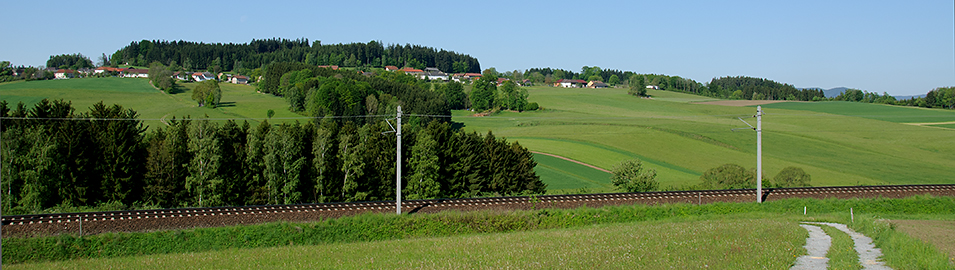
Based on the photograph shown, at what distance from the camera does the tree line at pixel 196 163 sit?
35.1m

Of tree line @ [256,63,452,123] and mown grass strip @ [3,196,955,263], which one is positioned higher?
tree line @ [256,63,452,123]

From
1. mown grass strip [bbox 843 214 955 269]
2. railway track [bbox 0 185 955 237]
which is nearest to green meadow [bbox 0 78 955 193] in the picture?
railway track [bbox 0 185 955 237]

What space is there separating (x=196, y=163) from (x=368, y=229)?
16.0m

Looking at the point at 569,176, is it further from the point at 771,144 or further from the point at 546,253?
the point at 546,253

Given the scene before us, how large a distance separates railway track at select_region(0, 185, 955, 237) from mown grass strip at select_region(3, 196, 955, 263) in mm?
1812

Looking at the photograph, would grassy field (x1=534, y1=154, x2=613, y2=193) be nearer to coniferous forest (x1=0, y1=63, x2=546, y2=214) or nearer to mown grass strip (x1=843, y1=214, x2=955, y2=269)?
coniferous forest (x1=0, y1=63, x2=546, y2=214)

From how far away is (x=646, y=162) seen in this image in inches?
2490

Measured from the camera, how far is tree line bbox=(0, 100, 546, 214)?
35.1 metres

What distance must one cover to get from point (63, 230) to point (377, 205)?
1398cm

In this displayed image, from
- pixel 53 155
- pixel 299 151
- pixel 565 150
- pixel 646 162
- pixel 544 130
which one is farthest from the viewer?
pixel 544 130

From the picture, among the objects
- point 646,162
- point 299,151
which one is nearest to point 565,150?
point 646,162

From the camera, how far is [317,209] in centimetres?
3070

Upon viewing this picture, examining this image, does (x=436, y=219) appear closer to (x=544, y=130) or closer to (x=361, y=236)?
(x=361, y=236)

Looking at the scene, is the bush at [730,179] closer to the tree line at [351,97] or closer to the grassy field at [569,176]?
the grassy field at [569,176]
